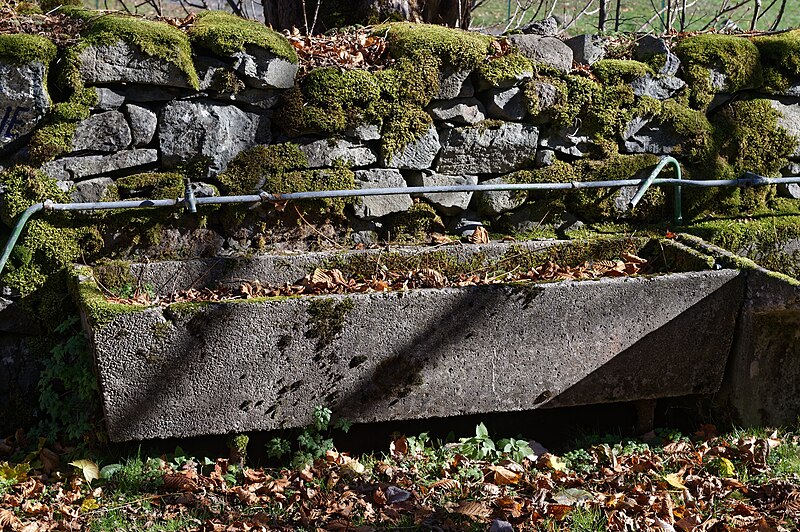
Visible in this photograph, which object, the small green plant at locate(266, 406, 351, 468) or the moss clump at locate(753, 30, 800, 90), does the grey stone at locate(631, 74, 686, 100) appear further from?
the small green plant at locate(266, 406, 351, 468)

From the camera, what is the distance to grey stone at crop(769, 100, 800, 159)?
16.1ft

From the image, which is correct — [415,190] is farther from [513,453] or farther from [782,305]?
[782,305]

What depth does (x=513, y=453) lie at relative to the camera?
3.74 metres

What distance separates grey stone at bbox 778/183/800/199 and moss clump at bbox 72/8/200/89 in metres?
3.39

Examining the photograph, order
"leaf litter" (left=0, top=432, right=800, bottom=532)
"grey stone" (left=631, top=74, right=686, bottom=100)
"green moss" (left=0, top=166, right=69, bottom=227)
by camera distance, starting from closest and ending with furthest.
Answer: "leaf litter" (left=0, top=432, right=800, bottom=532), "green moss" (left=0, top=166, right=69, bottom=227), "grey stone" (left=631, top=74, right=686, bottom=100)

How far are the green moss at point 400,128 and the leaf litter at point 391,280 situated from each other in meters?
0.66

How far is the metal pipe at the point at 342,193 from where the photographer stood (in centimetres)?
386

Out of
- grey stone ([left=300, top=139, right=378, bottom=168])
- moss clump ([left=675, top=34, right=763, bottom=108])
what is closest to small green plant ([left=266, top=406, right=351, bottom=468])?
grey stone ([left=300, top=139, right=378, bottom=168])

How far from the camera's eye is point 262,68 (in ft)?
13.6

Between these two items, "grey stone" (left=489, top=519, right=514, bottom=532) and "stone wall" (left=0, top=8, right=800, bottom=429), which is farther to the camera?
"stone wall" (left=0, top=8, right=800, bottom=429)

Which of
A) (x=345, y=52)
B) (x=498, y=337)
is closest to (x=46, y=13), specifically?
(x=345, y=52)

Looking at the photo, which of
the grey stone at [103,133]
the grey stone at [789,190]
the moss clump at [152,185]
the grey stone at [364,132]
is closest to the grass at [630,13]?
the grey stone at [789,190]

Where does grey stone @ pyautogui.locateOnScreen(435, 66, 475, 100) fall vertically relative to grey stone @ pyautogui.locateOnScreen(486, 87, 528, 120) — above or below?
above

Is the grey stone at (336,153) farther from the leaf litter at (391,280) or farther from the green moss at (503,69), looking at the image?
the green moss at (503,69)
